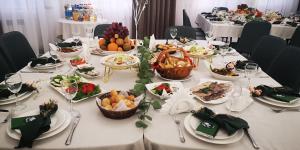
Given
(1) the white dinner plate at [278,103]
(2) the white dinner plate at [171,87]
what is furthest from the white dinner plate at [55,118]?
(1) the white dinner plate at [278,103]

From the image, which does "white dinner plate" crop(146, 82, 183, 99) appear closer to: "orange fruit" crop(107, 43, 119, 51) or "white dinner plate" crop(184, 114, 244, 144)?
"white dinner plate" crop(184, 114, 244, 144)

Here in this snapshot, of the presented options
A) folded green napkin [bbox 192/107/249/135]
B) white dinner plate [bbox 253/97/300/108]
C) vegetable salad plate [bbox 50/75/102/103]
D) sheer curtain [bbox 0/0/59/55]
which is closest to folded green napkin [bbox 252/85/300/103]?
white dinner plate [bbox 253/97/300/108]

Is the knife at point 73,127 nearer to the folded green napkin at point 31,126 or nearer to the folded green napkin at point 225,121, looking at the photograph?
the folded green napkin at point 31,126

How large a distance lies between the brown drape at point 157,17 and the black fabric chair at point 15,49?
8.59 feet

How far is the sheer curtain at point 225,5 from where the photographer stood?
4.93 m

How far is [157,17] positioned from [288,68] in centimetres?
307

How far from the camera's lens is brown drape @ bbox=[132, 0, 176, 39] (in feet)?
14.6

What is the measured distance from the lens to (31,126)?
0.92 m

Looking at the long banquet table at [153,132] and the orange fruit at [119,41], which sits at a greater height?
the orange fruit at [119,41]

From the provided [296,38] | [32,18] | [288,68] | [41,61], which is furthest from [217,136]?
[32,18]

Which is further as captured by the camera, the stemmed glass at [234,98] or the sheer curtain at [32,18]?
the sheer curtain at [32,18]

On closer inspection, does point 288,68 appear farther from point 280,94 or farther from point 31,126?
point 31,126

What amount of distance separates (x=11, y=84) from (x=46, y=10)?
11.4 ft

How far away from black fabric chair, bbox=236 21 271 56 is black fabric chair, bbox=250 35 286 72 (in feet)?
3.91
